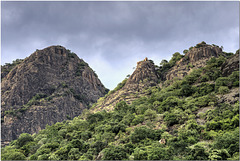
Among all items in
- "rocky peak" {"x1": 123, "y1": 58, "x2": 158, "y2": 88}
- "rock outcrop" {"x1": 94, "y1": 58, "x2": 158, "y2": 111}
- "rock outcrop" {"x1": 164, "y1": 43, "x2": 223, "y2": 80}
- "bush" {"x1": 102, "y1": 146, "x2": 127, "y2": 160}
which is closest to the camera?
"bush" {"x1": 102, "y1": 146, "x2": 127, "y2": 160}

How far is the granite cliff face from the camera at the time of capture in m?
95.2

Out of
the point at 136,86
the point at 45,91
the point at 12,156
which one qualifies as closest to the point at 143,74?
the point at 136,86

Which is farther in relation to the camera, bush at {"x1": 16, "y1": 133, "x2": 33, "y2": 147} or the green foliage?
bush at {"x1": 16, "y1": 133, "x2": 33, "y2": 147}

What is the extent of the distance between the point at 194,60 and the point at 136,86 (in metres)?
29.4

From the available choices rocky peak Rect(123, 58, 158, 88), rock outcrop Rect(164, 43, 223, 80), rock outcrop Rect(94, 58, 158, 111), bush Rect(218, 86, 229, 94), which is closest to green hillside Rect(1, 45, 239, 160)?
bush Rect(218, 86, 229, 94)

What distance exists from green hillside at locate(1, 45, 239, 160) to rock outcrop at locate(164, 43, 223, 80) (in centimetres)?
1941

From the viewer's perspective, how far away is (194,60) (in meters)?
93.8

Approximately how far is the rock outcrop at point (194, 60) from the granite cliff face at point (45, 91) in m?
54.8

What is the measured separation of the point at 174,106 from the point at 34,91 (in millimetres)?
87481

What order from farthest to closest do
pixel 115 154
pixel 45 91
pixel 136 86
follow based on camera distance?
pixel 45 91, pixel 136 86, pixel 115 154

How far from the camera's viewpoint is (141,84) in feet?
312

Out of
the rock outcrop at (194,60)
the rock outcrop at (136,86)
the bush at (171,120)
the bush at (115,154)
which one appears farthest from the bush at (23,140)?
the rock outcrop at (194,60)

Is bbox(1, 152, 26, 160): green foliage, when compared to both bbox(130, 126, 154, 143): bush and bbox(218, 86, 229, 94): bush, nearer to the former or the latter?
bbox(130, 126, 154, 143): bush

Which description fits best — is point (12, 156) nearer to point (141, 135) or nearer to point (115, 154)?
point (115, 154)
